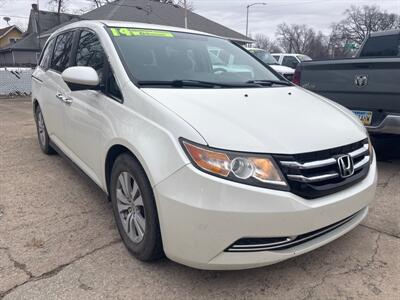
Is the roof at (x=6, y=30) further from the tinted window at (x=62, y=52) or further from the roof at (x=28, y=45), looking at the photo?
the tinted window at (x=62, y=52)

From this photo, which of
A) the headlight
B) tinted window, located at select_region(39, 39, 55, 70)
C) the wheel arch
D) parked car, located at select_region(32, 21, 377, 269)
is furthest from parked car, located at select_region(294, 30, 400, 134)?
tinted window, located at select_region(39, 39, 55, 70)

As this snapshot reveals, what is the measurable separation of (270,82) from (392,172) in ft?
7.50

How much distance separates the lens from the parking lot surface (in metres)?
2.38

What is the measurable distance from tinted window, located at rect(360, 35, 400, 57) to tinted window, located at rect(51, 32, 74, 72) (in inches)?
206

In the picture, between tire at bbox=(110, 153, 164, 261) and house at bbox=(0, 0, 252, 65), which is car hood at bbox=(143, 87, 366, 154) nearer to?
tire at bbox=(110, 153, 164, 261)

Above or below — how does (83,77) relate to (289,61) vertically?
above

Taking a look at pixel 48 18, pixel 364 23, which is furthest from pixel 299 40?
pixel 48 18

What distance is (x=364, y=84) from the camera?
14.4ft

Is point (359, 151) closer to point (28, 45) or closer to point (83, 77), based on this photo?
point (83, 77)

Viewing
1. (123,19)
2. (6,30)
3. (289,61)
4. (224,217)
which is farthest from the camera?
(6,30)

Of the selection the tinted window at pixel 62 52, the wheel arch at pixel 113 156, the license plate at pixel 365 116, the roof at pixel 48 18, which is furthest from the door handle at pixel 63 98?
the roof at pixel 48 18

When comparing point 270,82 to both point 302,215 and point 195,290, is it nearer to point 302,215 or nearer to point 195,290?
point 302,215

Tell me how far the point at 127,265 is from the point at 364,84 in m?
3.35

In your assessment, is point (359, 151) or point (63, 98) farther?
point (63, 98)
